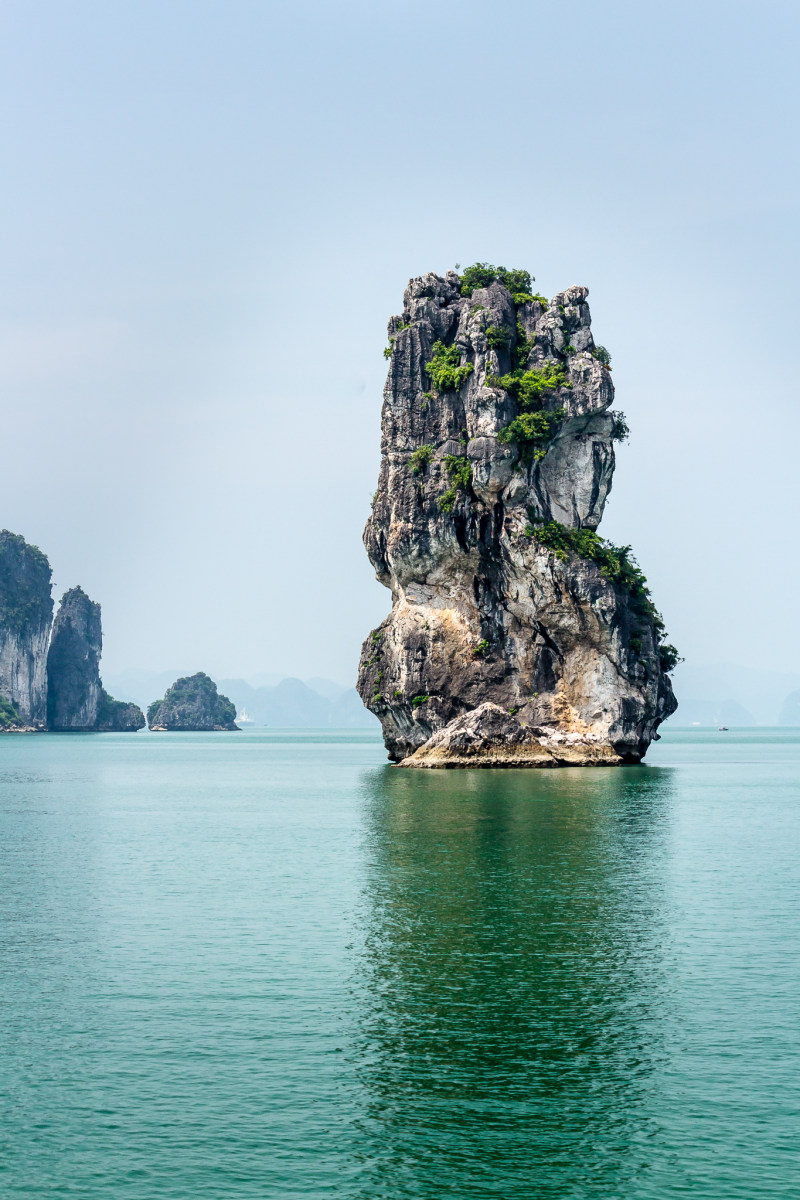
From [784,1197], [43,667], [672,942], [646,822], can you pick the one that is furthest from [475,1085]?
[43,667]

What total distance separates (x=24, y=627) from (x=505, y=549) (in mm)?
131357

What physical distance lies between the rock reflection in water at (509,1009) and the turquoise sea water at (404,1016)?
6 centimetres

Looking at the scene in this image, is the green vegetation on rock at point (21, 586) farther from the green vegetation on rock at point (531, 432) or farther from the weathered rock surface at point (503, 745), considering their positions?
the green vegetation on rock at point (531, 432)

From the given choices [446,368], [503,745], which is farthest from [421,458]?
[503,745]

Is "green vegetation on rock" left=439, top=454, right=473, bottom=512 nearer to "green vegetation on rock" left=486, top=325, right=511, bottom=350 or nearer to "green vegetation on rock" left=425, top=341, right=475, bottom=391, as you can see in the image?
"green vegetation on rock" left=425, top=341, right=475, bottom=391

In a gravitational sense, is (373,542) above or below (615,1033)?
above

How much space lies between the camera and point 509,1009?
61.9 ft

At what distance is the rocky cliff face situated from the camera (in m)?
185

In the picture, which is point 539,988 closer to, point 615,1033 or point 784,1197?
point 615,1033

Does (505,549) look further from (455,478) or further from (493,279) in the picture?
(493,279)

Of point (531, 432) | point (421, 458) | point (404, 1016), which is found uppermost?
point (531, 432)

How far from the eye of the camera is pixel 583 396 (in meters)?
74.6

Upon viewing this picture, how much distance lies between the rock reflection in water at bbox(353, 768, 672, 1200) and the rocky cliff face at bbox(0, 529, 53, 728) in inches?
6232

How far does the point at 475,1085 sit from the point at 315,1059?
244cm
